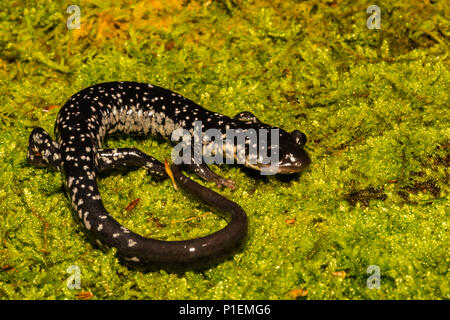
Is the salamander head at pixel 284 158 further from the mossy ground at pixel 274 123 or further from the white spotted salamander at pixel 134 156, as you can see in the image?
the mossy ground at pixel 274 123

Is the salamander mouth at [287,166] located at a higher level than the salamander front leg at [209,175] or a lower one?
higher

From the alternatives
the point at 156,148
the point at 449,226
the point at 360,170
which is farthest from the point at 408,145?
the point at 156,148

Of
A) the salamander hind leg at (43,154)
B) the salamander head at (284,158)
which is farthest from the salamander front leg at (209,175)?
the salamander hind leg at (43,154)

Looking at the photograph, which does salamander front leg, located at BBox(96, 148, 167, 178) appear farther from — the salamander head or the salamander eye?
the salamander eye

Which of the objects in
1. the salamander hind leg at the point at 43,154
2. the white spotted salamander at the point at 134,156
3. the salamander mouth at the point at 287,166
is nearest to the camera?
the white spotted salamander at the point at 134,156

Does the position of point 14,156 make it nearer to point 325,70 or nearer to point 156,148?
point 156,148

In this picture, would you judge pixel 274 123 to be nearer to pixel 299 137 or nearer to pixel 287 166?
pixel 299 137

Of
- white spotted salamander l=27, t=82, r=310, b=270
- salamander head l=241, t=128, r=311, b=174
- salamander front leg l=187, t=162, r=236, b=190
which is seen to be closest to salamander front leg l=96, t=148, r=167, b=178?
white spotted salamander l=27, t=82, r=310, b=270

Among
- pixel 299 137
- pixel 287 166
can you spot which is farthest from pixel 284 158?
pixel 299 137

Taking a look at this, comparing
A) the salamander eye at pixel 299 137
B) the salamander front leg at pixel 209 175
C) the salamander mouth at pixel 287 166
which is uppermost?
the salamander eye at pixel 299 137
